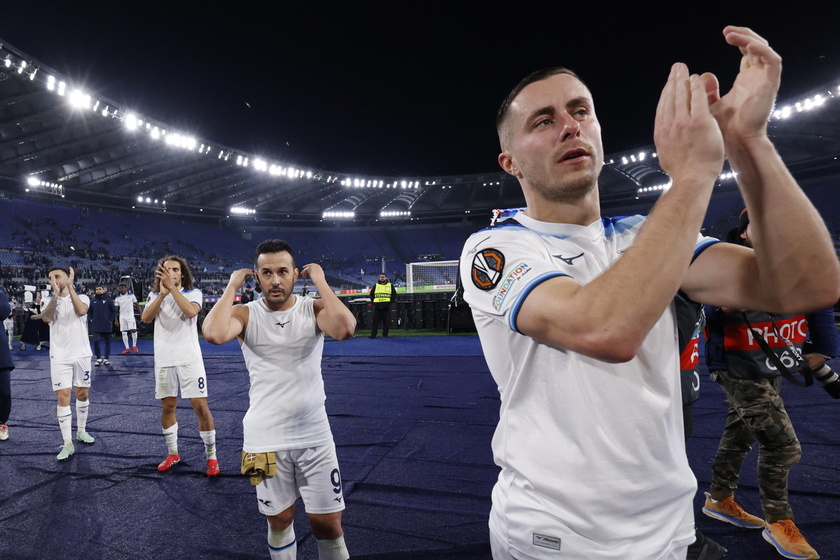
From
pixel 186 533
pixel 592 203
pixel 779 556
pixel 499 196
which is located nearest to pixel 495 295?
pixel 592 203

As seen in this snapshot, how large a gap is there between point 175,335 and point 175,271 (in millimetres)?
777

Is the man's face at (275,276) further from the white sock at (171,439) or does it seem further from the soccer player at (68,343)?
the soccer player at (68,343)

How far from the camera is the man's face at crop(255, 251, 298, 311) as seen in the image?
123 inches

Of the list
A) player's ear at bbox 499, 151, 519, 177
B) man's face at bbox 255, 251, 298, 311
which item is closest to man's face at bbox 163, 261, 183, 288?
man's face at bbox 255, 251, 298, 311

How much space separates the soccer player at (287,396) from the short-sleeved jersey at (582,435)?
191 centimetres

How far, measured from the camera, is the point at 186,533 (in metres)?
3.41

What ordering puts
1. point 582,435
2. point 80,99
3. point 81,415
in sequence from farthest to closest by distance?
point 80,99, point 81,415, point 582,435

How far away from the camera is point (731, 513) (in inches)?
130

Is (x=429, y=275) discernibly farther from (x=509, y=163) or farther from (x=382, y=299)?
(x=509, y=163)

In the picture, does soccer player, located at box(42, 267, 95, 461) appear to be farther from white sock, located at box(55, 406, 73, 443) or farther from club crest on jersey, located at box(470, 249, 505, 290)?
club crest on jersey, located at box(470, 249, 505, 290)

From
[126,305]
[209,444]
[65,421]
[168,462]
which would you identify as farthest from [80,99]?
[209,444]

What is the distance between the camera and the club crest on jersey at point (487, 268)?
3.71 ft

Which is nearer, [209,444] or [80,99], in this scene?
[209,444]

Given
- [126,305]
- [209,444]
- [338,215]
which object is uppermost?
[338,215]
